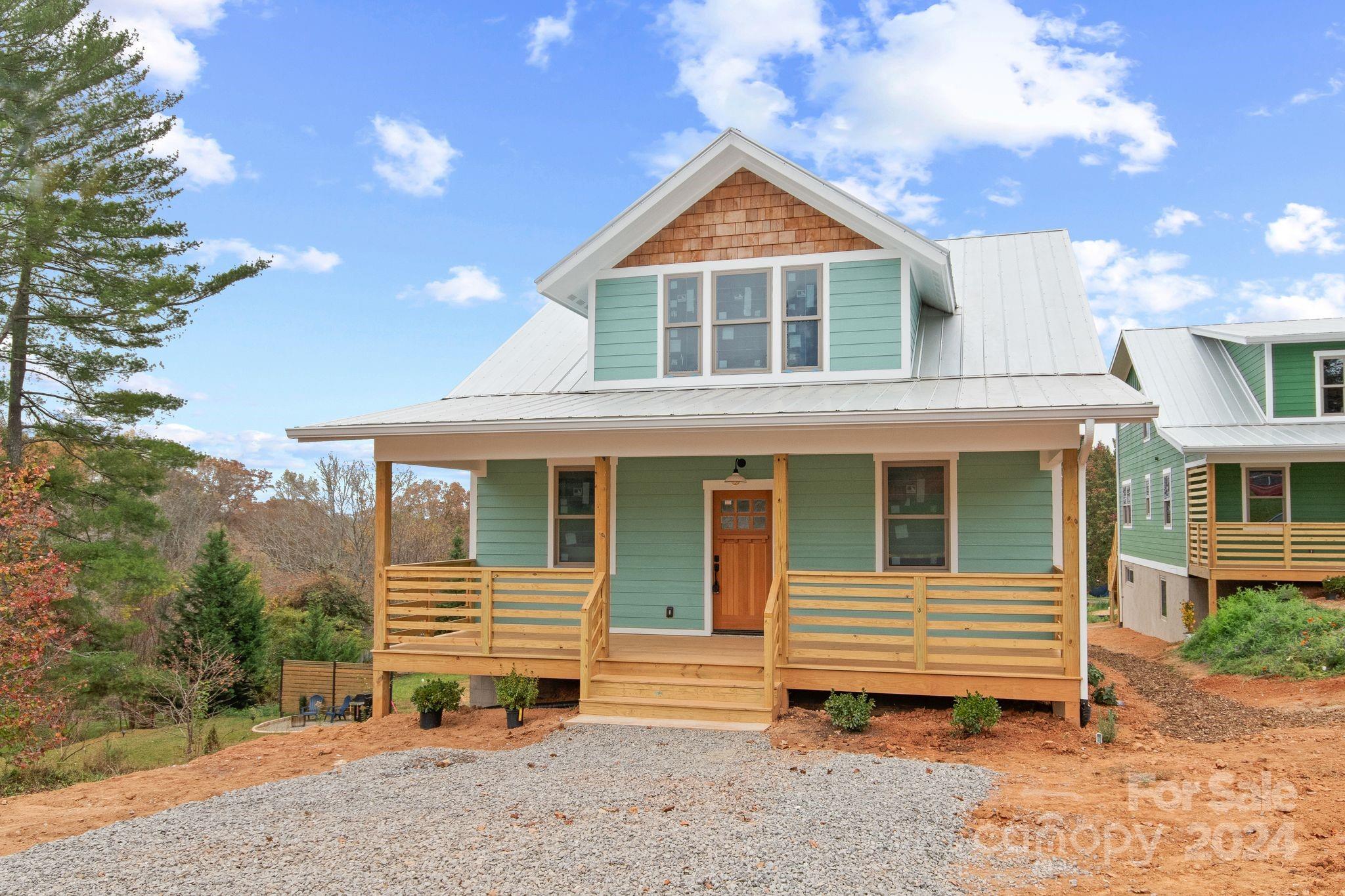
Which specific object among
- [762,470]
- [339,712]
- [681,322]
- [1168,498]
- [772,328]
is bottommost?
[339,712]

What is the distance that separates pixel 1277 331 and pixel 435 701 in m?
19.5

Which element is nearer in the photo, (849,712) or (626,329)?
(849,712)

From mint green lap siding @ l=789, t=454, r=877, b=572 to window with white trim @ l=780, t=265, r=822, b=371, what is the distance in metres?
1.28

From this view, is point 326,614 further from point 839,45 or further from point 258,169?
point 839,45

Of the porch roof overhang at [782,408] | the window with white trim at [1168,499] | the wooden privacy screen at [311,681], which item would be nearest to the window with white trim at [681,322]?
the porch roof overhang at [782,408]

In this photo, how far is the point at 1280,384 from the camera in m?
19.4

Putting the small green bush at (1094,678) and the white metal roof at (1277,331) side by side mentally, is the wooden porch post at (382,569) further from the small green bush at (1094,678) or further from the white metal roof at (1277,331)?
the white metal roof at (1277,331)

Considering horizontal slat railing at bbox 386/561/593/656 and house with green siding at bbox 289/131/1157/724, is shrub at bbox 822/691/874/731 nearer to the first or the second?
house with green siding at bbox 289/131/1157/724

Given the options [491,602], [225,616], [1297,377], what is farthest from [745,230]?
[225,616]

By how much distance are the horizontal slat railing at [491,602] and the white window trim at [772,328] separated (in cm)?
289

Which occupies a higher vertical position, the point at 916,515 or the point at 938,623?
the point at 916,515

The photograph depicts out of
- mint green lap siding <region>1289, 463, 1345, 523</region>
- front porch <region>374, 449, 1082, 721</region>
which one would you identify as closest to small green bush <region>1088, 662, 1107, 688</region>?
front porch <region>374, 449, 1082, 721</region>

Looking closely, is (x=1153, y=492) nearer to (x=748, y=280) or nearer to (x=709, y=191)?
(x=748, y=280)

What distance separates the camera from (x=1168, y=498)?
22.3m
